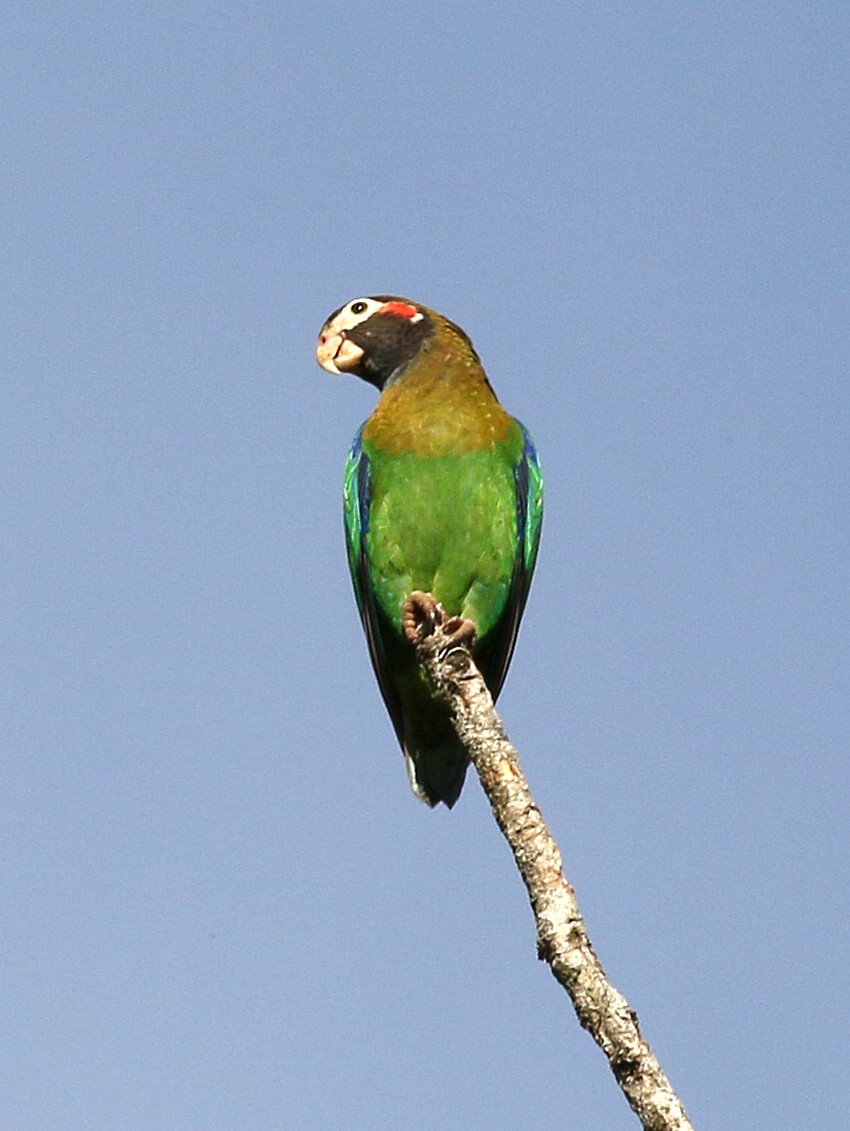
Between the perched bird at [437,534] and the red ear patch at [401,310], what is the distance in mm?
759

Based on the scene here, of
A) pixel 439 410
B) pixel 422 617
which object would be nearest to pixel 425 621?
pixel 422 617

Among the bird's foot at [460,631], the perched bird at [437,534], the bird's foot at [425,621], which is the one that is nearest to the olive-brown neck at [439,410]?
the perched bird at [437,534]

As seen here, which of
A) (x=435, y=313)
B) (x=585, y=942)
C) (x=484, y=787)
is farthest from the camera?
(x=435, y=313)

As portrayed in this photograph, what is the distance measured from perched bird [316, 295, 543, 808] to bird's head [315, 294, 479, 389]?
1.81 feet

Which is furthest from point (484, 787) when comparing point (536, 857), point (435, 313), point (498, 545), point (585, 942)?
point (435, 313)

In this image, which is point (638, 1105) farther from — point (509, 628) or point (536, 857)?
point (509, 628)

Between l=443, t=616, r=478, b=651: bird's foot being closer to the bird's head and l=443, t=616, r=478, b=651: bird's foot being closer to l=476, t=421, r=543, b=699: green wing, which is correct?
l=476, t=421, r=543, b=699: green wing

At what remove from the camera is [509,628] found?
748 centimetres

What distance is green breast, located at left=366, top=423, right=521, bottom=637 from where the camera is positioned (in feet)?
23.9

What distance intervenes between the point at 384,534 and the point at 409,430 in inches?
21.9

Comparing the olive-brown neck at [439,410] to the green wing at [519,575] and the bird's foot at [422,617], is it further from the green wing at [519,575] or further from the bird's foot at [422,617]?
the bird's foot at [422,617]

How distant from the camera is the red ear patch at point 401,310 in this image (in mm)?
8570

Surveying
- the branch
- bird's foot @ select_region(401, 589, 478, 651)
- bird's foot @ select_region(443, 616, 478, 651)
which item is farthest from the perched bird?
the branch

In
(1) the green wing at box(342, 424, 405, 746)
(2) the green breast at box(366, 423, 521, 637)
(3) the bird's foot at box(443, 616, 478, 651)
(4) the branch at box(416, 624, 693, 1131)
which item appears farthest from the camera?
(1) the green wing at box(342, 424, 405, 746)
